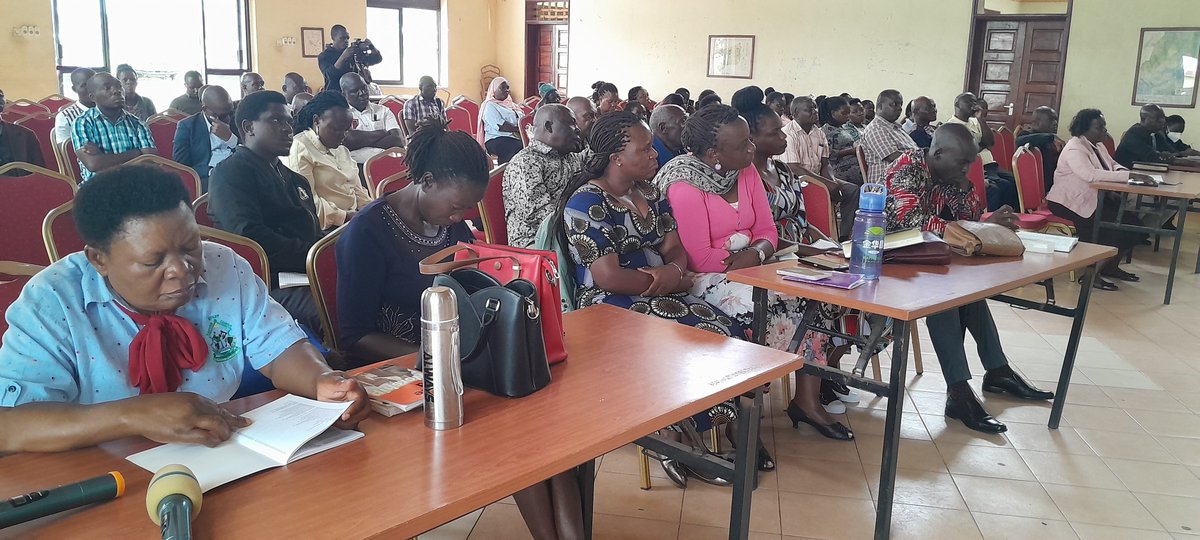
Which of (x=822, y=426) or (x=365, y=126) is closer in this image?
(x=822, y=426)

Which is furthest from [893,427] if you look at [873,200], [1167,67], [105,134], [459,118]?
[1167,67]

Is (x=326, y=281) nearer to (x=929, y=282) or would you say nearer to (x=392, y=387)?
(x=392, y=387)

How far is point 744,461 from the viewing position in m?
1.74

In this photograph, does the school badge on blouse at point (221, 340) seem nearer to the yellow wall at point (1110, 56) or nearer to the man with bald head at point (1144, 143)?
the man with bald head at point (1144, 143)

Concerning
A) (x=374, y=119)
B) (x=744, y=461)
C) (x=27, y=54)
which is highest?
(x=27, y=54)

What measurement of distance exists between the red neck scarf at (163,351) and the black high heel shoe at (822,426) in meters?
2.24

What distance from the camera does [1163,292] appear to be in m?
5.69

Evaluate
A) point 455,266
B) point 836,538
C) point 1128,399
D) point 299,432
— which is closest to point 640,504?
point 836,538

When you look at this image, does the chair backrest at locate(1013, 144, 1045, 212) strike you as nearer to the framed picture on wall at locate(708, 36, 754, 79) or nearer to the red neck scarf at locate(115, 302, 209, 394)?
the red neck scarf at locate(115, 302, 209, 394)

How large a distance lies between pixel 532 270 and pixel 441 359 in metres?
0.36

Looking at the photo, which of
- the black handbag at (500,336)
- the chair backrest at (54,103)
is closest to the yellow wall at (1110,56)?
the black handbag at (500,336)

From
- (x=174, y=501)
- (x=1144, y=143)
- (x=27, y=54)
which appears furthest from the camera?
(x=27, y=54)

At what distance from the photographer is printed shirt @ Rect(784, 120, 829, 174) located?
6.48 meters

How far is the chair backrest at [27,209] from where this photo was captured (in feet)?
9.75
